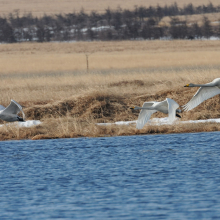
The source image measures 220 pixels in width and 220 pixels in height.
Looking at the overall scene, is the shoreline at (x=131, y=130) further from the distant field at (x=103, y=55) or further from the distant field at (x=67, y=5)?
the distant field at (x=67, y=5)

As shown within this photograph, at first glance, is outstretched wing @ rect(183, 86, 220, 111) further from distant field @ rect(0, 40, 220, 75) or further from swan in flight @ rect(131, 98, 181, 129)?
distant field @ rect(0, 40, 220, 75)

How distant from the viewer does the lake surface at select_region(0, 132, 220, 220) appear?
9.21 meters

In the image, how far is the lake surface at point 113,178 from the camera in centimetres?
921

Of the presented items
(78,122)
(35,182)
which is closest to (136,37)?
(78,122)

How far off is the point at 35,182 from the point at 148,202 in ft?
→ 9.38

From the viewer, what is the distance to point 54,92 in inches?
958

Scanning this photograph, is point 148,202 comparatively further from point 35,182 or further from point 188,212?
point 35,182

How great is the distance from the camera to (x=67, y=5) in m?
148

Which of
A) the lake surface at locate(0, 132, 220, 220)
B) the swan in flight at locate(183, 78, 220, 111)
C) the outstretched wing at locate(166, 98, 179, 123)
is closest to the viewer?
the lake surface at locate(0, 132, 220, 220)

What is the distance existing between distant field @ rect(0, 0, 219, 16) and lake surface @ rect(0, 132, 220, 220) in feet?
405

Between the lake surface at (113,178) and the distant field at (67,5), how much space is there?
123m

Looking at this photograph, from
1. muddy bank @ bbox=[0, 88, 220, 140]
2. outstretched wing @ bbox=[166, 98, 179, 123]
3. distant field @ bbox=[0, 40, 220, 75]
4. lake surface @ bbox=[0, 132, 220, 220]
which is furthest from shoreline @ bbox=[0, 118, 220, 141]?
distant field @ bbox=[0, 40, 220, 75]

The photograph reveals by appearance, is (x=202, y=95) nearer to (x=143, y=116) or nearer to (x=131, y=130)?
(x=143, y=116)

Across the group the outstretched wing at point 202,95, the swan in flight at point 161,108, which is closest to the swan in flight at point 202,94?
the outstretched wing at point 202,95
